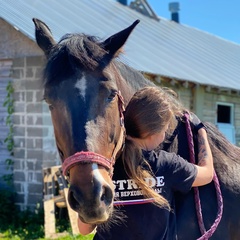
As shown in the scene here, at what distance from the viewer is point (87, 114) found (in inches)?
82.8

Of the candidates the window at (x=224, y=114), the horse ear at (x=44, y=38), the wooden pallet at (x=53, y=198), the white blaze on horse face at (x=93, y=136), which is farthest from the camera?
the window at (x=224, y=114)

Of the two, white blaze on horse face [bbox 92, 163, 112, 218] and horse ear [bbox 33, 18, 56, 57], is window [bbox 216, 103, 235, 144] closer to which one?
horse ear [bbox 33, 18, 56, 57]

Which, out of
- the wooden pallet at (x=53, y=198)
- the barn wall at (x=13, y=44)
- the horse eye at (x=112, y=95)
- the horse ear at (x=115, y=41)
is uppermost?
the barn wall at (x=13, y=44)

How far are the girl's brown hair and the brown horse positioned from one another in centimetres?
10

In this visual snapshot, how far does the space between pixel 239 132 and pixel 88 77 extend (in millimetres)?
11922

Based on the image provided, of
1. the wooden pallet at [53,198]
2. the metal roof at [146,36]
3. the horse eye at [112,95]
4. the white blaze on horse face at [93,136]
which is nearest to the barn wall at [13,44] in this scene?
the metal roof at [146,36]

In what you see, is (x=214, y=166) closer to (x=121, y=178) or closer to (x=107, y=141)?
(x=121, y=178)

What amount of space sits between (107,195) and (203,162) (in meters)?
0.84

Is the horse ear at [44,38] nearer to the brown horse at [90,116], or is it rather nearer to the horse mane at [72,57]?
the brown horse at [90,116]

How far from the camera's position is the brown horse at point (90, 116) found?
1.95 m

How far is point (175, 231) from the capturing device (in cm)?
246

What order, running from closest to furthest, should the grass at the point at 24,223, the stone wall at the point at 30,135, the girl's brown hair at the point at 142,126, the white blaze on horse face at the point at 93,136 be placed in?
the white blaze on horse face at the point at 93,136 → the girl's brown hair at the point at 142,126 → the grass at the point at 24,223 → the stone wall at the point at 30,135

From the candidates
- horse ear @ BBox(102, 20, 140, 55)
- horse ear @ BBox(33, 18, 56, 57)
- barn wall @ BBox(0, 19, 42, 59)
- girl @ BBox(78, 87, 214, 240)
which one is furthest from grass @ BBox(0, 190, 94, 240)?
horse ear @ BBox(102, 20, 140, 55)

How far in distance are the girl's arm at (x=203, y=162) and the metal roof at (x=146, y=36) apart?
12.7ft
